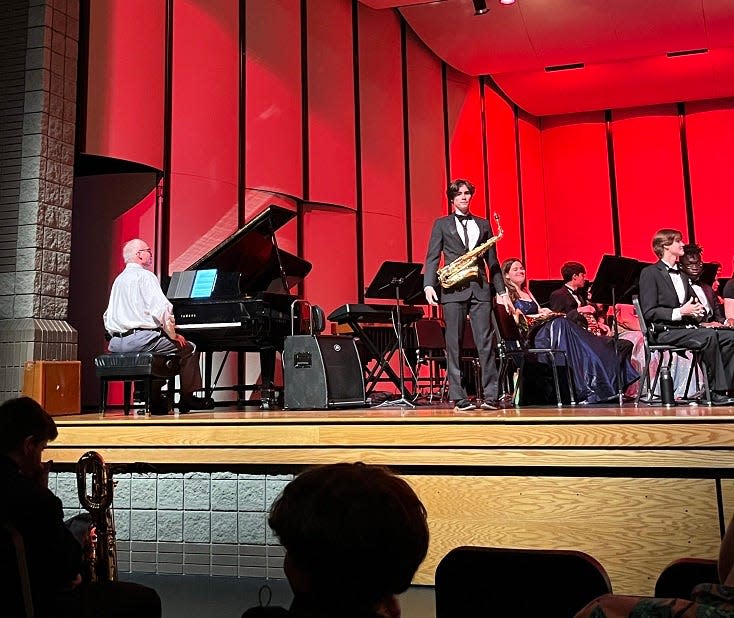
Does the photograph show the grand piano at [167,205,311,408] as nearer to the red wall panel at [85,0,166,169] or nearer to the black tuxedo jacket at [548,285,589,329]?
the red wall panel at [85,0,166,169]

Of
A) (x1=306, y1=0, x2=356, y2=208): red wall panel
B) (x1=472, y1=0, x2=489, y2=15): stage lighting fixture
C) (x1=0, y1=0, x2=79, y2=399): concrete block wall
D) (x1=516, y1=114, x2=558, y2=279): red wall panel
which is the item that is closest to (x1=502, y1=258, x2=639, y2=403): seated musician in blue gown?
(x1=306, y1=0, x2=356, y2=208): red wall panel

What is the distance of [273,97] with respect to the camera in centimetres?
855

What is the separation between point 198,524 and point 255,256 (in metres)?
2.96

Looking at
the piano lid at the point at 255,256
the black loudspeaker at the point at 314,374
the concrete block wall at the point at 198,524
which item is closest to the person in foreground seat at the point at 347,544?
the concrete block wall at the point at 198,524

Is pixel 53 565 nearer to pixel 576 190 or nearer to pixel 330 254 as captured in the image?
pixel 330 254

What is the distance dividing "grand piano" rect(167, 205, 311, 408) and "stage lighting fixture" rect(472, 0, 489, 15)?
3.86 m

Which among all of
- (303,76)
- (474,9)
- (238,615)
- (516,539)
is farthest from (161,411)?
(474,9)

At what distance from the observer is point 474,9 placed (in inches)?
357

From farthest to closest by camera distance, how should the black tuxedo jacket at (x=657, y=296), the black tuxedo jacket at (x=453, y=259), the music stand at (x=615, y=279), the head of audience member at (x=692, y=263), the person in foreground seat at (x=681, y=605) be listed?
the head of audience member at (x=692, y=263) → the music stand at (x=615, y=279) → the black tuxedo jacket at (x=657, y=296) → the black tuxedo jacket at (x=453, y=259) → the person in foreground seat at (x=681, y=605)

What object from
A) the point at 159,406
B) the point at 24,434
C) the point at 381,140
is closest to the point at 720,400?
the point at 159,406

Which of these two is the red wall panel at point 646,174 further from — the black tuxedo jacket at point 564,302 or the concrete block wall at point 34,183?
the concrete block wall at point 34,183

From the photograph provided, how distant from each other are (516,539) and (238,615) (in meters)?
1.33

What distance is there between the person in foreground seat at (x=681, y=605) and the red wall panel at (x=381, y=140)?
8491mm

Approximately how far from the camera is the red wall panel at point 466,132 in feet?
35.7
